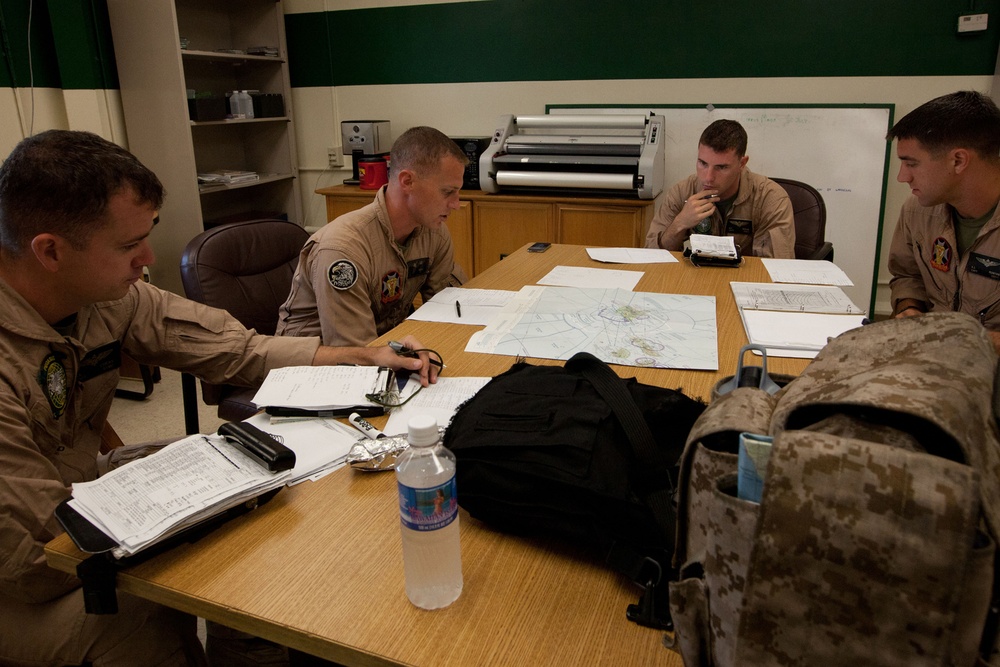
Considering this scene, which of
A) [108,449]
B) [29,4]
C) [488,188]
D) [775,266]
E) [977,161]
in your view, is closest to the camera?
[108,449]

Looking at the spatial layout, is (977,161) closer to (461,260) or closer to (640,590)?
(640,590)

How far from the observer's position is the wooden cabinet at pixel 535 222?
3521 millimetres

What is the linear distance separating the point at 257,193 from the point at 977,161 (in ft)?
13.4

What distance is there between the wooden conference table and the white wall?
3470 millimetres

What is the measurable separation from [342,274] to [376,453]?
2.65 feet

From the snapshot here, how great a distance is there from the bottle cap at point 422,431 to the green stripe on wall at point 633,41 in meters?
3.64

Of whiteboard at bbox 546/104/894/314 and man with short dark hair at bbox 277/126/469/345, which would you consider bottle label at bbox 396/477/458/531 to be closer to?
man with short dark hair at bbox 277/126/469/345

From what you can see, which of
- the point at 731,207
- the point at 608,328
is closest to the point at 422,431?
the point at 608,328

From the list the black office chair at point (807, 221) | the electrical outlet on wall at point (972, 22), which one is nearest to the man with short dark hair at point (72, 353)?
the black office chair at point (807, 221)

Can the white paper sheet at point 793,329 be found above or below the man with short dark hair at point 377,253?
below

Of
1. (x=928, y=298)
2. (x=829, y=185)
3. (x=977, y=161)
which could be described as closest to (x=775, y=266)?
(x=928, y=298)

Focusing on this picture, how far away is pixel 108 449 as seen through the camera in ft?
5.43

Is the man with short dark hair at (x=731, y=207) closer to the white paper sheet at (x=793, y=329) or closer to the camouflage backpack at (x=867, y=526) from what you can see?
the white paper sheet at (x=793, y=329)

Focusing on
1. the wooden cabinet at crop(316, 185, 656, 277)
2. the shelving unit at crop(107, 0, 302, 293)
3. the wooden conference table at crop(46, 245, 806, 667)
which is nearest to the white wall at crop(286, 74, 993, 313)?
the shelving unit at crop(107, 0, 302, 293)
